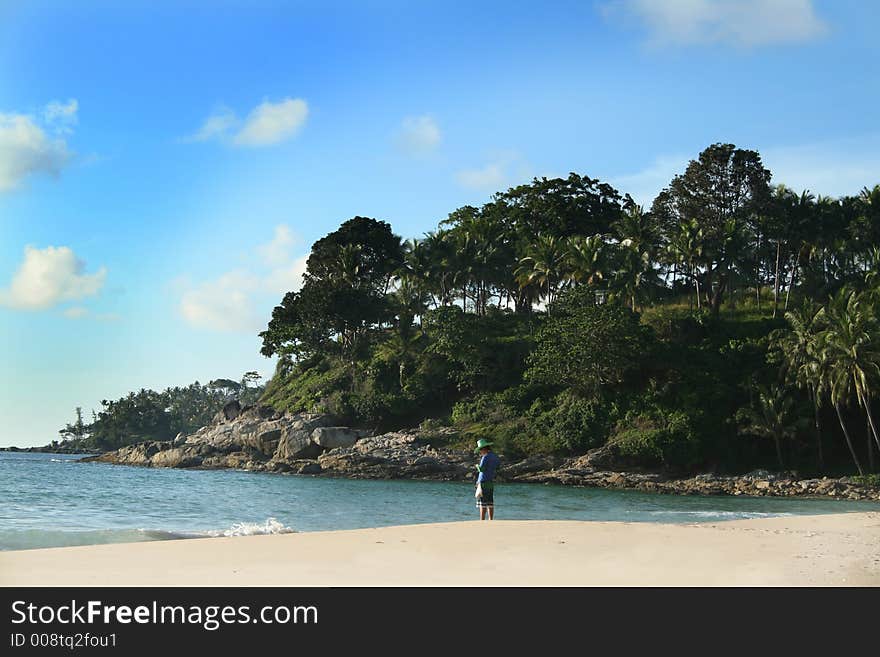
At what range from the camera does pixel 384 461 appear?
5350 centimetres

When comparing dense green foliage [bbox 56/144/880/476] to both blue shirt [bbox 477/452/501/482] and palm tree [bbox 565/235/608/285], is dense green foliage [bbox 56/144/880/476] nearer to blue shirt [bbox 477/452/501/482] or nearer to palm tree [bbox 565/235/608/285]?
palm tree [bbox 565/235/608/285]

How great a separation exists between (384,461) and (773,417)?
2417cm

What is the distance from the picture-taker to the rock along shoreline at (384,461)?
4284 centimetres

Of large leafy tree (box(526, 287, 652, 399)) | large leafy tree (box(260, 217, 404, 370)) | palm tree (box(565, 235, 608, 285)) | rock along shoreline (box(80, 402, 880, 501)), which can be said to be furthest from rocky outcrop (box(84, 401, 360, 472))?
palm tree (box(565, 235, 608, 285))

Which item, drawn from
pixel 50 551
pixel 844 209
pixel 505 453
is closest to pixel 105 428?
pixel 505 453

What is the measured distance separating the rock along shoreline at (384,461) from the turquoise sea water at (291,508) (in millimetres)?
3947

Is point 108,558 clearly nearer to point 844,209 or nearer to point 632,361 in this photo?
point 632,361

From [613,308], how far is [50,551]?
4601cm

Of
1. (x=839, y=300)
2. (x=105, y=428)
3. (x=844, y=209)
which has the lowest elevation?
(x=105, y=428)

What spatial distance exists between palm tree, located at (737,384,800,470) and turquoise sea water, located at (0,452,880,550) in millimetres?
10520

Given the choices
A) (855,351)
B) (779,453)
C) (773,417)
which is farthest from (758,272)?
(855,351)
